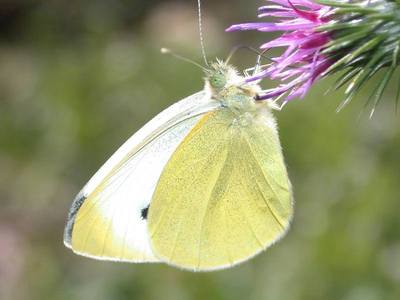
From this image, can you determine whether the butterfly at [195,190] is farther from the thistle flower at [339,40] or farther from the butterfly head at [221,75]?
the thistle flower at [339,40]

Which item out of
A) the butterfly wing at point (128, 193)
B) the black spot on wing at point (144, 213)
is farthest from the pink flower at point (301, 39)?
the black spot on wing at point (144, 213)

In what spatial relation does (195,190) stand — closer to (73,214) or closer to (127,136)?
(73,214)

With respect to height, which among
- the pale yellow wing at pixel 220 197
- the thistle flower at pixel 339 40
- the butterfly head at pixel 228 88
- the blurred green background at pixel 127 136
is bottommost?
the blurred green background at pixel 127 136

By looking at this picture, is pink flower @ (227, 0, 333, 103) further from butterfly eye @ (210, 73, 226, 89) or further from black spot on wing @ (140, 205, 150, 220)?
black spot on wing @ (140, 205, 150, 220)

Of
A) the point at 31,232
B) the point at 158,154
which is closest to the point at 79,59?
the point at 31,232

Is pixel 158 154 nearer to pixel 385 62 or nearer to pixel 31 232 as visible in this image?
pixel 385 62

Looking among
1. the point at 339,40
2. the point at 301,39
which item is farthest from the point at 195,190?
the point at 339,40
